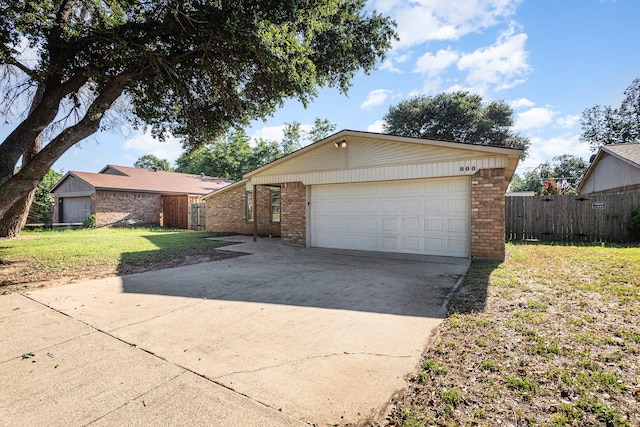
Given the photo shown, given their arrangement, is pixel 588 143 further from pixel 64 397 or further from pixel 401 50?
pixel 64 397

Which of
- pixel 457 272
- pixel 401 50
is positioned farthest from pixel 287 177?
pixel 457 272

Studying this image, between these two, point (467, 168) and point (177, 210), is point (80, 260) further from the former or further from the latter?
point (177, 210)

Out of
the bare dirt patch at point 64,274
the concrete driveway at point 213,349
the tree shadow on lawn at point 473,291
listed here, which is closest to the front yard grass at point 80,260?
the bare dirt patch at point 64,274

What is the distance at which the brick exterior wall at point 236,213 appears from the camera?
14945mm

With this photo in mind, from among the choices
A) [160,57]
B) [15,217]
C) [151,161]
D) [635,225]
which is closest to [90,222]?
[15,217]

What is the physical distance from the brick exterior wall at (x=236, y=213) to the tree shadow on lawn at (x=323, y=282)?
6.44m

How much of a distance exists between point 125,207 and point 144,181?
108 inches

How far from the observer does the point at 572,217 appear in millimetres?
11484

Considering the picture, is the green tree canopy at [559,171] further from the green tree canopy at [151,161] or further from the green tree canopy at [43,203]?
the green tree canopy at [151,161]

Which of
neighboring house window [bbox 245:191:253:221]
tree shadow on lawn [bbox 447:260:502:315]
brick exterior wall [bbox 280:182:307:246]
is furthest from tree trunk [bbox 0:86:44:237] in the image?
tree shadow on lawn [bbox 447:260:502:315]

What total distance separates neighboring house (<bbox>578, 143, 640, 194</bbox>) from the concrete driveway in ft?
44.9

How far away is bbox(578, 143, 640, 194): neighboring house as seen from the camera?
13562 millimetres

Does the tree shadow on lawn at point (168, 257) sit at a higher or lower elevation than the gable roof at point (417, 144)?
lower

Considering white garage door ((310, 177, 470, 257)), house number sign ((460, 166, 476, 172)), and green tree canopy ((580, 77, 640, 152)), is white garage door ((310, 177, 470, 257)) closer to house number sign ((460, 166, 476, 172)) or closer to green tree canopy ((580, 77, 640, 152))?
house number sign ((460, 166, 476, 172))
